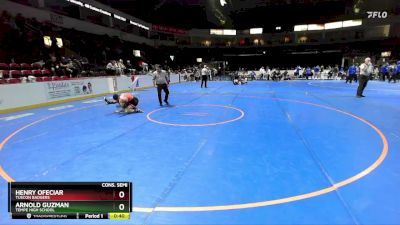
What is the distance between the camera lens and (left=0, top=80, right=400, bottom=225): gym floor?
3572 mm

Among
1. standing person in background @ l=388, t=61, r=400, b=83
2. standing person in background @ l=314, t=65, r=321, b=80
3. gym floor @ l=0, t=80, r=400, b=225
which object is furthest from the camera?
standing person in background @ l=314, t=65, r=321, b=80

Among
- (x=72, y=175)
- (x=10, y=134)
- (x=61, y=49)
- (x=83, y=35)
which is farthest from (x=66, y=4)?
(x=72, y=175)

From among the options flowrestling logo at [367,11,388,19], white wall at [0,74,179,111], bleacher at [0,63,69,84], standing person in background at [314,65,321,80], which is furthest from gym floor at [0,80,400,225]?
flowrestling logo at [367,11,388,19]

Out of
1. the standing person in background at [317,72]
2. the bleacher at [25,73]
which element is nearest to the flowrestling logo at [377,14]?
the standing person in background at [317,72]

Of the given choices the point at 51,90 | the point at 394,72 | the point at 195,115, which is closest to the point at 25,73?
the point at 51,90

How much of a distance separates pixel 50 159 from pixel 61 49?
22.3 m

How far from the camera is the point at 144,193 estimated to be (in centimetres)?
411

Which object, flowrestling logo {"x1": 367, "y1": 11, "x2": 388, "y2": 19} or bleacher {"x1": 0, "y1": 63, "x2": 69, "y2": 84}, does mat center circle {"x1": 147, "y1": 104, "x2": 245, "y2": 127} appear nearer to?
bleacher {"x1": 0, "y1": 63, "x2": 69, "y2": 84}
